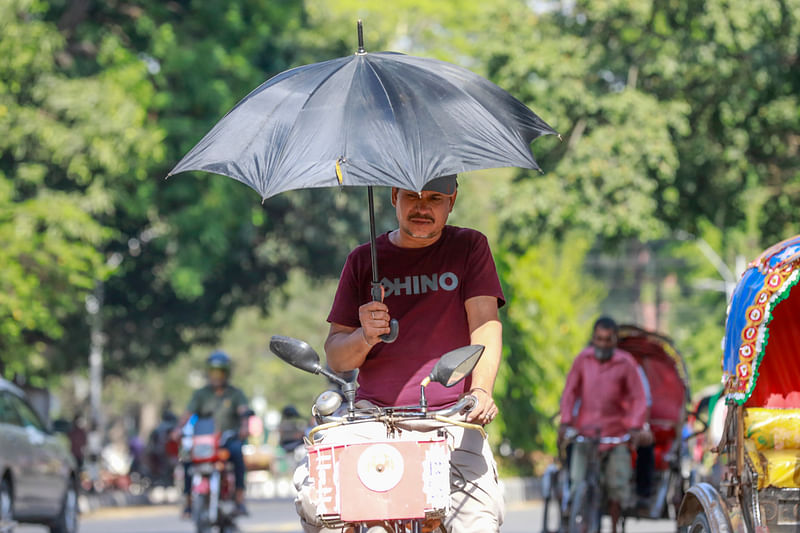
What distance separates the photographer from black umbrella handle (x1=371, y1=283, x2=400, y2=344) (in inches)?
205

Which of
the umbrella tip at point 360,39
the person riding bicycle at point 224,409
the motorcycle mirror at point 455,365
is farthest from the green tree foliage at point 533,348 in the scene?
the motorcycle mirror at point 455,365

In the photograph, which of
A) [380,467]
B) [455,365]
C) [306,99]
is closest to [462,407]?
[455,365]

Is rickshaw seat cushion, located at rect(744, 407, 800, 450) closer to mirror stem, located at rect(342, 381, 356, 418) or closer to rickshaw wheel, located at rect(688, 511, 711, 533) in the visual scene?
rickshaw wheel, located at rect(688, 511, 711, 533)

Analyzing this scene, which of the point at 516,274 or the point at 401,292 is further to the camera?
the point at 516,274

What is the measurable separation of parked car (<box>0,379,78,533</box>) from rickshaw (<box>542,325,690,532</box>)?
16.9ft

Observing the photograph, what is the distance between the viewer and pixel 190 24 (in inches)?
1073

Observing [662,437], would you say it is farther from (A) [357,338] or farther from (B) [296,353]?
(B) [296,353]

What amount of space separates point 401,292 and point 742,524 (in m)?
2.18

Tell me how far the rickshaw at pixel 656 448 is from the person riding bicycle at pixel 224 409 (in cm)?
297

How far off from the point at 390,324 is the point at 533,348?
22.2 m

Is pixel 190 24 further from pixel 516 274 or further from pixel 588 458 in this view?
pixel 588 458

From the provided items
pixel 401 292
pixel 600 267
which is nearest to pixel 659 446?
pixel 401 292

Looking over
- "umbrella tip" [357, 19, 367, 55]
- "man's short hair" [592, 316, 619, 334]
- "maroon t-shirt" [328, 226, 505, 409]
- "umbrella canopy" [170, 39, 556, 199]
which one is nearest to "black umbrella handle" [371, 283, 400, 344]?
"maroon t-shirt" [328, 226, 505, 409]

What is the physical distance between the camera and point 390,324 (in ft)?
17.2
